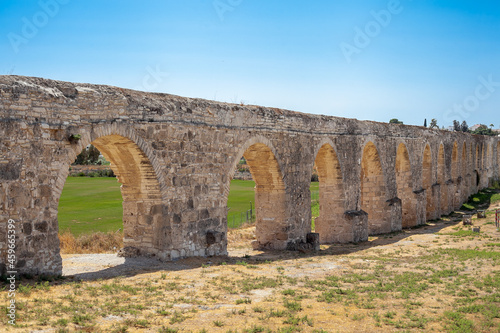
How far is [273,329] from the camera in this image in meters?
5.86

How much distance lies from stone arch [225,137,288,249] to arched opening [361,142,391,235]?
631 centimetres

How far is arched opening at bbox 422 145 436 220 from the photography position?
24.2m

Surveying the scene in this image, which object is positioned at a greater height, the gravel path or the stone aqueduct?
the stone aqueduct

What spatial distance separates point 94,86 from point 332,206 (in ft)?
30.0

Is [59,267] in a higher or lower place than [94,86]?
lower

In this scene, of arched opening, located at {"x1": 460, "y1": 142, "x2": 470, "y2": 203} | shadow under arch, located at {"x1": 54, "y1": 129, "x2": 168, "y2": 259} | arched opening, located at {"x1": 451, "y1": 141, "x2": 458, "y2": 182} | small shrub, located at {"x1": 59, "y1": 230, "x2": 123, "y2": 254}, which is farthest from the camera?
arched opening, located at {"x1": 460, "y1": 142, "x2": 470, "y2": 203}

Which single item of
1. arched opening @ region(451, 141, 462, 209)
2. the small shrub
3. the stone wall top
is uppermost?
the stone wall top

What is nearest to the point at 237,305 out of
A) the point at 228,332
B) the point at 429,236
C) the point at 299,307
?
the point at 299,307

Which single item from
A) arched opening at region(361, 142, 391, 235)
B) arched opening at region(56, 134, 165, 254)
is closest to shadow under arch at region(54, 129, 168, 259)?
arched opening at region(56, 134, 165, 254)

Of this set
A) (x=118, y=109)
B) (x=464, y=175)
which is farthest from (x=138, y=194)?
(x=464, y=175)

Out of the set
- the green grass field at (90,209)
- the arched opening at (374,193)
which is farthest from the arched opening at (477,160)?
the green grass field at (90,209)

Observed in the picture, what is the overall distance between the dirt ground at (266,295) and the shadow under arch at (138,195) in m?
0.43

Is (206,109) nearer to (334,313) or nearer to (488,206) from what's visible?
(334,313)

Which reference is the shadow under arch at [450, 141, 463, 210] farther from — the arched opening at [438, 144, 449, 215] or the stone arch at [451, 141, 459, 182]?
the arched opening at [438, 144, 449, 215]
